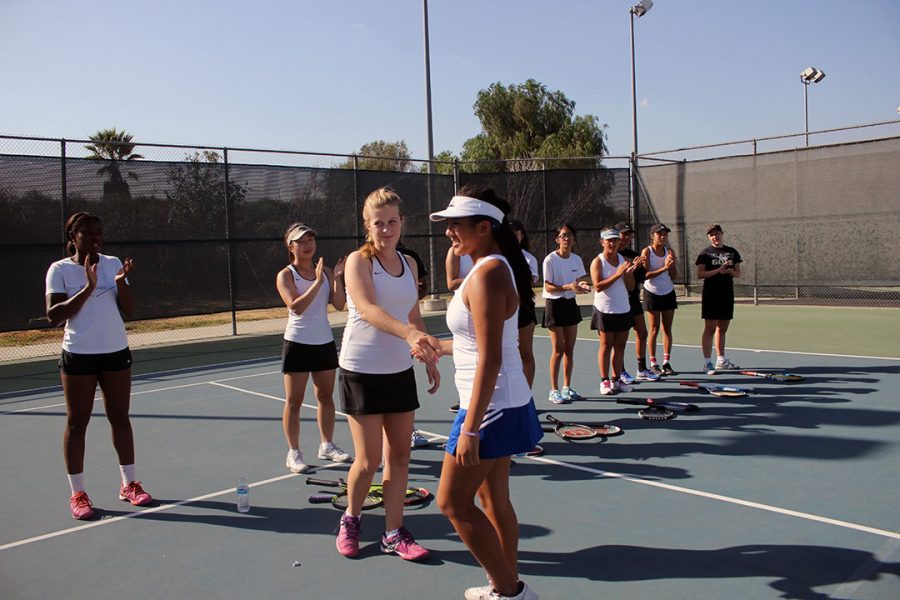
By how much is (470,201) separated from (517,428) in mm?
949

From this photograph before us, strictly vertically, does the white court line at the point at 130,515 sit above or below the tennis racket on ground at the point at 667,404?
below

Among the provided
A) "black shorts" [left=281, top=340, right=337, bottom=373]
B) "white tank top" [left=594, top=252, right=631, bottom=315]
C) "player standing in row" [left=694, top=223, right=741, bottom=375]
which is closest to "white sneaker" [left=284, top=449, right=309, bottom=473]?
"black shorts" [left=281, top=340, right=337, bottom=373]

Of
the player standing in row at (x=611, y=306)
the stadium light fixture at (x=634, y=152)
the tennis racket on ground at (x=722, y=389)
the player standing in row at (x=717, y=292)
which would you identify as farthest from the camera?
the stadium light fixture at (x=634, y=152)

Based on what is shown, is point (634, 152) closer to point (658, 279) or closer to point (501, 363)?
point (658, 279)

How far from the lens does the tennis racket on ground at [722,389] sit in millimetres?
7684

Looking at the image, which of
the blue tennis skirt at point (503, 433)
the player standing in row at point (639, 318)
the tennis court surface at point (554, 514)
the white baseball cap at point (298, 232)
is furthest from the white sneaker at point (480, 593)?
the player standing in row at point (639, 318)

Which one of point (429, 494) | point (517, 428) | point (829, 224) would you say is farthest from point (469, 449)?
point (829, 224)

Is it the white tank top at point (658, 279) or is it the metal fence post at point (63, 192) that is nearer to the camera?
the white tank top at point (658, 279)

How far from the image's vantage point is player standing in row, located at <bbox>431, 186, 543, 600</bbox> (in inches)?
115

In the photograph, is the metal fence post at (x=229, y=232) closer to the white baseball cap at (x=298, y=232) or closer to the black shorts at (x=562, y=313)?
the black shorts at (x=562, y=313)

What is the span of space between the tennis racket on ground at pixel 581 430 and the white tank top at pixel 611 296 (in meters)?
1.77

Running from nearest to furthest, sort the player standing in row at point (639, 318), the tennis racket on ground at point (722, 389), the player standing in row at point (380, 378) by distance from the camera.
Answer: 1. the player standing in row at point (380, 378)
2. the tennis racket on ground at point (722, 389)
3. the player standing in row at point (639, 318)

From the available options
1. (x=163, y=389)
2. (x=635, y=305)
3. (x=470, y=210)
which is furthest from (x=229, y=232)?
(x=470, y=210)

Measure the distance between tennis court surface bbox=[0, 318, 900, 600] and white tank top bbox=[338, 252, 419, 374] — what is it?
103 centimetres
